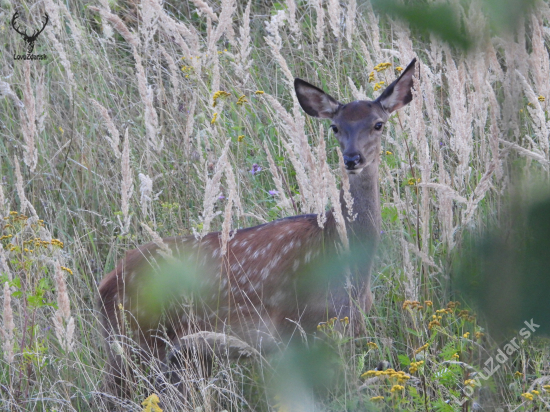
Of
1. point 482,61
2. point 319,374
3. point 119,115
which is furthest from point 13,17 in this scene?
point 482,61

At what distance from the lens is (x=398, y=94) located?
173 inches

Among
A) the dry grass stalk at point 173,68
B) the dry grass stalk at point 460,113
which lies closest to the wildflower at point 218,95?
the dry grass stalk at point 173,68

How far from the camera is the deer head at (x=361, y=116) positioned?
421 centimetres

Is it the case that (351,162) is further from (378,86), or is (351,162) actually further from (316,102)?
(378,86)

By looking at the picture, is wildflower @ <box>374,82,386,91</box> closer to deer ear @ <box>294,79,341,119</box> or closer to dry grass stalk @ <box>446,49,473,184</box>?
deer ear @ <box>294,79,341,119</box>

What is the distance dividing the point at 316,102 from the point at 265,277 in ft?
4.14

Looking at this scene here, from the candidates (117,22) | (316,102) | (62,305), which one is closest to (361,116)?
(316,102)

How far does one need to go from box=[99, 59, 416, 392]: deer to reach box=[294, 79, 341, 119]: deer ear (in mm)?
80

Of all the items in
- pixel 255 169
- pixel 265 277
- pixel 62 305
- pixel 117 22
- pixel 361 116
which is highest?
pixel 117 22

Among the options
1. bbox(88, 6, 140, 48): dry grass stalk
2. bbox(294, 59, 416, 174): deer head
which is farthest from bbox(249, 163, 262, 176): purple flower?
bbox(88, 6, 140, 48): dry grass stalk

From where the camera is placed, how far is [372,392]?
304 centimetres

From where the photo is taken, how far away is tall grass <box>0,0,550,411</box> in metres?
3.14

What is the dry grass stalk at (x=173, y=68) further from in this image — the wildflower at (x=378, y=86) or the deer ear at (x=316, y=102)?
the wildflower at (x=378, y=86)

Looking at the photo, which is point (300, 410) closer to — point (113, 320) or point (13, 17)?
point (113, 320)
